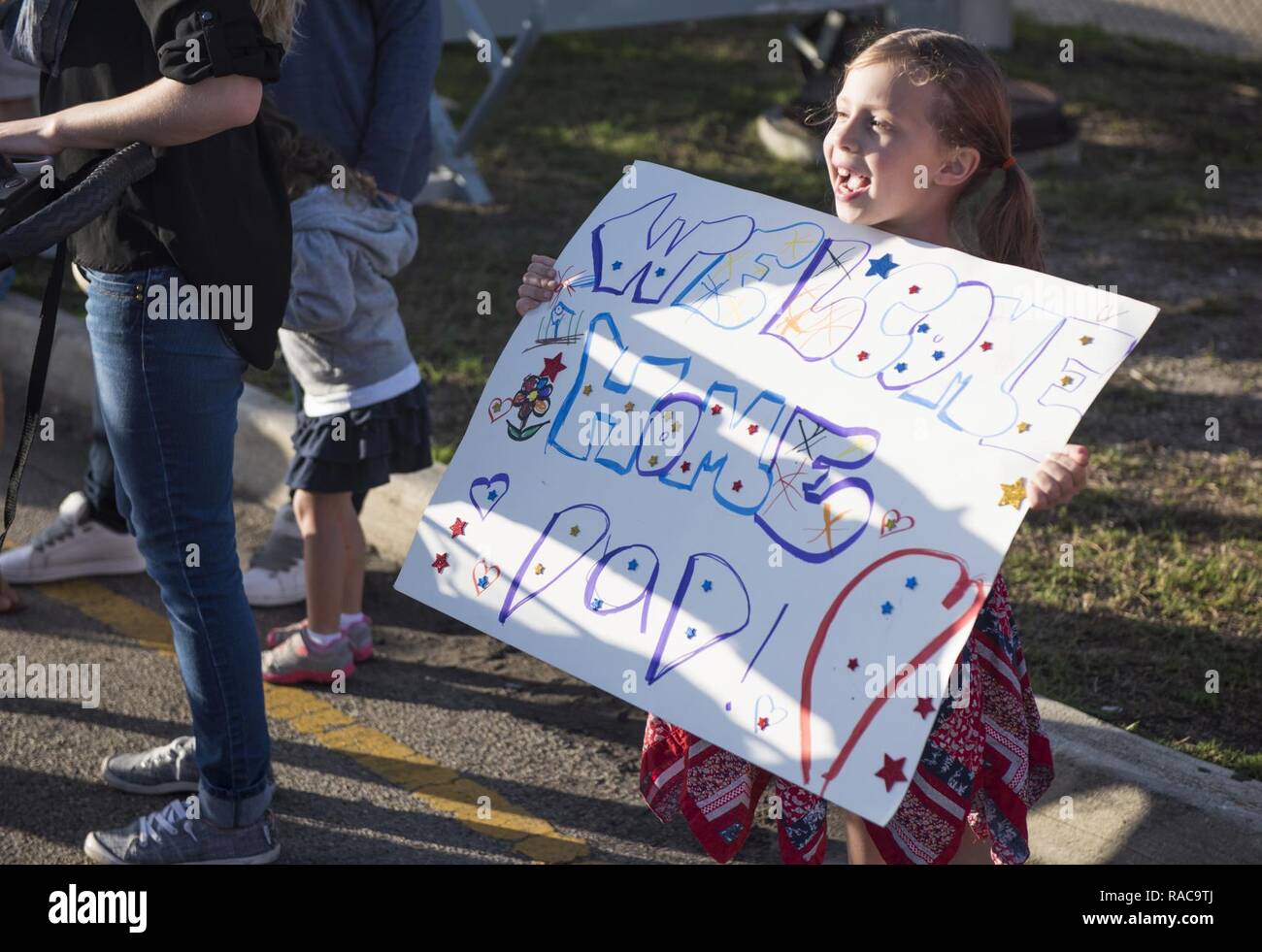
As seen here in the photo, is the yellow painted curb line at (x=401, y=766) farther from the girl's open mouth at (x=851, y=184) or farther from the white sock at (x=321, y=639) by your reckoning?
the girl's open mouth at (x=851, y=184)

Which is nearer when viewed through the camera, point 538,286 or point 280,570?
point 538,286

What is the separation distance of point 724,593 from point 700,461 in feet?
0.74

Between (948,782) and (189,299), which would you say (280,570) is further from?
(948,782)

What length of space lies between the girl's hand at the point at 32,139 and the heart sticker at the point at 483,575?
0.97 m

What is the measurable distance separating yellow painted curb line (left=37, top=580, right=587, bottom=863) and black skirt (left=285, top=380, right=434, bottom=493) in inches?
21.6

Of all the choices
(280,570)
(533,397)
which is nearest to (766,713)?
(533,397)

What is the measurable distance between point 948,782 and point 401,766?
144 centimetres

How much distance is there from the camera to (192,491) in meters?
2.57

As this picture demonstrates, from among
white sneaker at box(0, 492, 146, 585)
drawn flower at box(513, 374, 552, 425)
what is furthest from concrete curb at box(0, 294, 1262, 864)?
white sneaker at box(0, 492, 146, 585)

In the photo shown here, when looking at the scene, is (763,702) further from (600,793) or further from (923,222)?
(600,793)

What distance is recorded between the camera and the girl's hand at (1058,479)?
1964 mm

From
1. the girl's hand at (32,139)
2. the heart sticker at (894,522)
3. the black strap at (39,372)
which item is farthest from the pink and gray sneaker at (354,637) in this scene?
the heart sticker at (894,522)
